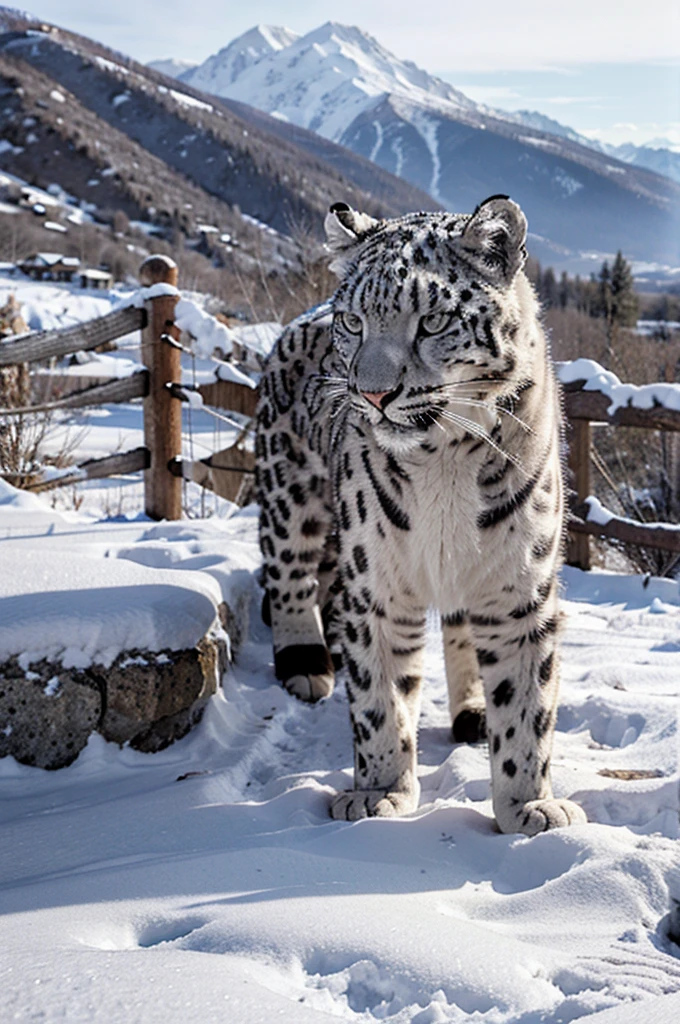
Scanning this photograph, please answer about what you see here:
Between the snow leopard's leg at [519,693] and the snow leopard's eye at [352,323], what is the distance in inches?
39.5

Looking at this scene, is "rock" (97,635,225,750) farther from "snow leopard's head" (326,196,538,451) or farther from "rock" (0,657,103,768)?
"snow leopard's head" (326,196,538,451)

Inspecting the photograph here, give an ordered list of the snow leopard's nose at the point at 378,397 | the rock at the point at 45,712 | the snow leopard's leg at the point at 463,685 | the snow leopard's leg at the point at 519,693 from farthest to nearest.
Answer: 1. the snow leopard's leg at the point at 463,685
2. the rock at the point at 45,712
3. the snow leopard's leg at the point at 519,693
4. the snow leopard's nose at the point at 378,397

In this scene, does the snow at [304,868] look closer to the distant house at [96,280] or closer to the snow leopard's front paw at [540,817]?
the snow leopard's front paw at [540,817]

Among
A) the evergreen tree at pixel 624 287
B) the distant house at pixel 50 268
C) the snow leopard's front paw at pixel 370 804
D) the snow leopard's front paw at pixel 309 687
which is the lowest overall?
the snow leopard's front paw at pixel 309 687

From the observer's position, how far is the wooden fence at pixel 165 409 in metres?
7.09

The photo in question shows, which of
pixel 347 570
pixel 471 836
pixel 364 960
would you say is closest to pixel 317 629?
pixel 347 570

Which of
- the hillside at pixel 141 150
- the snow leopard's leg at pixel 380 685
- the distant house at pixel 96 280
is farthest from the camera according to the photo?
the hillside at pixel 141 150

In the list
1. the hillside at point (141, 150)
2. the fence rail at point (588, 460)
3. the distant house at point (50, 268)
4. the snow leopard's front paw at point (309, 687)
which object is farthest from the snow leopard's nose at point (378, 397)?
the hillside at point (141, 150)

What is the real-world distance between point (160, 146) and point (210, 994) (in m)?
177

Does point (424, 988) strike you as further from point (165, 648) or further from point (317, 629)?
point (317, 629)

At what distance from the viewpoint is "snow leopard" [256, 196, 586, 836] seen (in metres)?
3.00

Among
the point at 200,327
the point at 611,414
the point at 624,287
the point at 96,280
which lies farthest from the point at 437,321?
the point at 96,280

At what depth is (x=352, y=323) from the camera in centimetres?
315

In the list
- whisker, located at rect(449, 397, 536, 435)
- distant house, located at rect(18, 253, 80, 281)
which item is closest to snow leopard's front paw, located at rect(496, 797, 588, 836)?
whisker, located at rect(449, 397, 536, 435)
